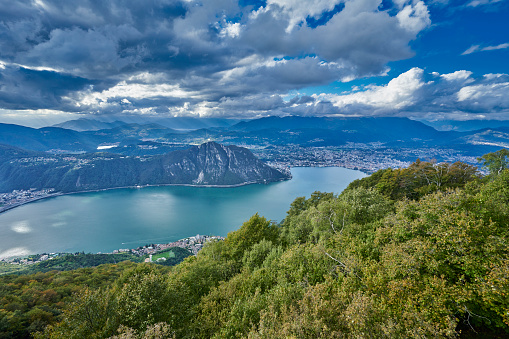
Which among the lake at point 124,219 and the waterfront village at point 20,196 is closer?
the lake at point 124,219

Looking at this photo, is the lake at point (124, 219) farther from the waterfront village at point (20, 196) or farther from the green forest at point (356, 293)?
the green forest at point (356, 293)

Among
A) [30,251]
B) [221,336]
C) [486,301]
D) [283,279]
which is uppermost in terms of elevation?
[486,301]

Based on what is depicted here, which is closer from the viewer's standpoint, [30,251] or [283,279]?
[283,279]

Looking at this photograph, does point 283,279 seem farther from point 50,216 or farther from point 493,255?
point 50,216

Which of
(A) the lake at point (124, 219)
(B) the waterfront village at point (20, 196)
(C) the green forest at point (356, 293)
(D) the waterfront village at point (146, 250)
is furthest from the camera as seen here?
(B) the waterfront village at point (20, 196)

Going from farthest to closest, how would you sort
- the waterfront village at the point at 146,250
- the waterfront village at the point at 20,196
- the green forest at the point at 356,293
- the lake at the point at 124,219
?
the waterfront village at the point at 20,196 < the lake at the point at 124,219 < the waterfront village at the point at 146,250 < the green forest at the point at 356,293

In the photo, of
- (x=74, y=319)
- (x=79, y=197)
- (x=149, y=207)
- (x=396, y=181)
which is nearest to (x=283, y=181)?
(x=149, y=207)

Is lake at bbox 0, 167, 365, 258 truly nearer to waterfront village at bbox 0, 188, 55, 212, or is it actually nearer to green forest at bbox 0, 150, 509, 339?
waterfront village at bbox 0, 188, 55, 212

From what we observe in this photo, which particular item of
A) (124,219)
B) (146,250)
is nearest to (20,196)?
(124,219)

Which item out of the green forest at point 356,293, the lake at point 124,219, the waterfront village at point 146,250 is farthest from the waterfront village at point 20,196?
the green forest at point 356,293
